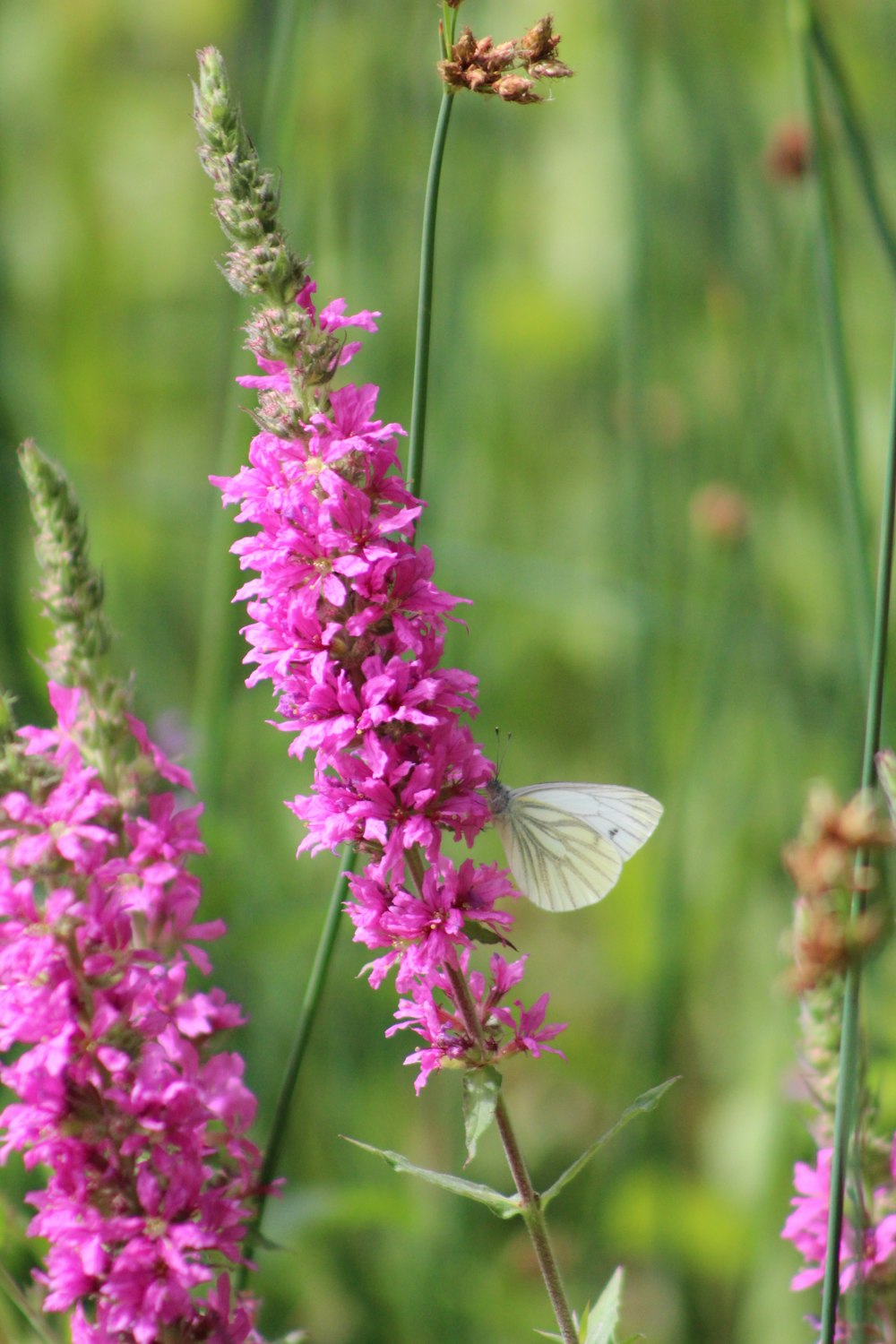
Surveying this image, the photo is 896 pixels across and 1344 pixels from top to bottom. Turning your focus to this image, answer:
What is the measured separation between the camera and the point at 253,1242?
0.93m

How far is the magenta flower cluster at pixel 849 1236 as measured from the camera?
2.93ft

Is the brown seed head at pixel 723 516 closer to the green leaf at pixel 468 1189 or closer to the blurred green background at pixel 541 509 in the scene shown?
the blurred green background at pixel 541 509

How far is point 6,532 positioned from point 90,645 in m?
1.09

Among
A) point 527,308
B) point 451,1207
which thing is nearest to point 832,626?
point 527,308

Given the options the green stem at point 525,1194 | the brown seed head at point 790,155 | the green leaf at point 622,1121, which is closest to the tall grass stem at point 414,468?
the green stem at point 525,1194

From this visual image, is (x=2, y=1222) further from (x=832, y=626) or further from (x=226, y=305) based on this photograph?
(x=226, y=305)

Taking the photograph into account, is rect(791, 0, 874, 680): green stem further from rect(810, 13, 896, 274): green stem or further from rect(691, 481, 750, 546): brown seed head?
rect(691, 481, 750, 546): brown seed head

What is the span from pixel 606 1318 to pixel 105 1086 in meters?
0.33

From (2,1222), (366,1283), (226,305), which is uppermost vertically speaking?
(226,305)

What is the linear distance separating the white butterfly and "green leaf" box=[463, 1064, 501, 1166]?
166 millimetres

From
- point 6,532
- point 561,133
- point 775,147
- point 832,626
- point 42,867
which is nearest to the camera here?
point 42,867

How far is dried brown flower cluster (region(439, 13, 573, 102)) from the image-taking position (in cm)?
82

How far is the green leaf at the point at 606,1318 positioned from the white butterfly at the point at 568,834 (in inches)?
9.8

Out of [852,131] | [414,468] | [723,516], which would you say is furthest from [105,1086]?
[723,516]
